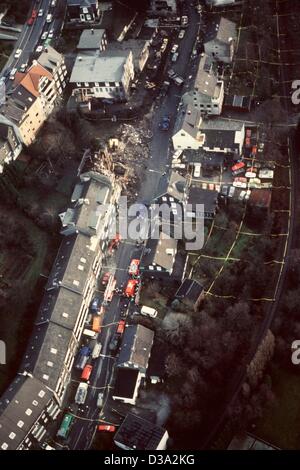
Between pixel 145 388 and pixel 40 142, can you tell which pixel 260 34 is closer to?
pixel 40 142

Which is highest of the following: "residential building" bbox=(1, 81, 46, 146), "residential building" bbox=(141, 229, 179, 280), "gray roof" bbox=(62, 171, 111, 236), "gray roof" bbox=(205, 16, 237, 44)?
"gray roof" bbox=(205, 16, 237, 44)

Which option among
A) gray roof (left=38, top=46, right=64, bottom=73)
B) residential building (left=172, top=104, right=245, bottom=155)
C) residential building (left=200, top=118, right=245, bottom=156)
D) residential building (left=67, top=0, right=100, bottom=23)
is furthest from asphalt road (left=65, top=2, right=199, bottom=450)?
gray roof (left=38, top=46, right=64, bottom=73)

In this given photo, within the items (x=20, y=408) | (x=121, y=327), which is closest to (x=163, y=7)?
(x=121, y=327)

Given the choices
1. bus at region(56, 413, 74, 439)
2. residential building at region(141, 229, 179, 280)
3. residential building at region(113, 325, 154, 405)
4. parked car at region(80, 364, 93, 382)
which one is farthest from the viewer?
residential building at region(141, 229, 179, 280)

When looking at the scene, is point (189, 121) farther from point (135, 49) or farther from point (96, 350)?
point (96, 350)

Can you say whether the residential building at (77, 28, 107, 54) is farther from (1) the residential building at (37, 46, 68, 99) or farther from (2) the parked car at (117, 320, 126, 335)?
(2) the parked car at (117, 320, 126, 335)

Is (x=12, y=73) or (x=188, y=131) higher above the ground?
(x=12, y=73)

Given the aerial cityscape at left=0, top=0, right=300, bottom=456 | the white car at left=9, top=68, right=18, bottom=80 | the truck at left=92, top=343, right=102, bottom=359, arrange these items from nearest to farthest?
the aerial cityscape at left=0, top=0, right=300, bottom=456
the truck at left=92, top=343, right=102, bottom=359
the white car at left=9, top=68, right=18, bottom=80

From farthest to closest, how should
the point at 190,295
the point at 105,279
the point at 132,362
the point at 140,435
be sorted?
the point at 105,279 < the point at 190,295 < the point at 132,362 < the point at 140,435

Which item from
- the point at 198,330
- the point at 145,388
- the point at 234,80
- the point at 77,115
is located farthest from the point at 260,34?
Result: the point at 145,388
